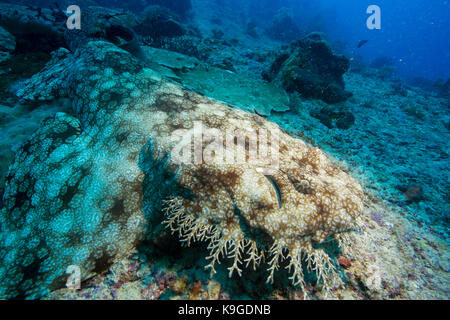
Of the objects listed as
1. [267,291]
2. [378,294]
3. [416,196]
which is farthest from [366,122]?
[267,291]

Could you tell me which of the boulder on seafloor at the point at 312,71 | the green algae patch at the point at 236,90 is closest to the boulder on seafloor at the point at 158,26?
the green algae patch at the point at 236,90

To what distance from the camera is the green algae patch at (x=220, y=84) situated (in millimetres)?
6246

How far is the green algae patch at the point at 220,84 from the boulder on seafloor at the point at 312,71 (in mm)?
1087

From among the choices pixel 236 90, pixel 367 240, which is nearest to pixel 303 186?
pixel 367 240

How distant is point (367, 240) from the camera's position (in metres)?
3.11

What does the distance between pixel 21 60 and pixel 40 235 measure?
6.94 m

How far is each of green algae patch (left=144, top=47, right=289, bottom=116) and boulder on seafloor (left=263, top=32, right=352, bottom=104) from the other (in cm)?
109

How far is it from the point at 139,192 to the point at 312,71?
8.99 m

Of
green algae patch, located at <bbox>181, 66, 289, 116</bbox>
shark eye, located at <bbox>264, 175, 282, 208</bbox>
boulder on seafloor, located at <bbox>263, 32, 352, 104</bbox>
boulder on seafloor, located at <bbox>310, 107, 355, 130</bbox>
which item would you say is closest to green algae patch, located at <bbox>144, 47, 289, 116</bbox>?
green algae patch, located at <bbox>181, 66, 289, 116</bbox>

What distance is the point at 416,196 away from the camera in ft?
13.3

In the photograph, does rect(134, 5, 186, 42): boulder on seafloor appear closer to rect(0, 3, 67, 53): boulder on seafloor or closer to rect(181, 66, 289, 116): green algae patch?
rect(0, 3, 67, 53): boulder on seafloor

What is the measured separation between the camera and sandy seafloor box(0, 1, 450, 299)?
96.0 inches

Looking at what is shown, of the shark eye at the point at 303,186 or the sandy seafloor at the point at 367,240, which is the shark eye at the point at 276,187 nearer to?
the shark eye at the point at 303,186

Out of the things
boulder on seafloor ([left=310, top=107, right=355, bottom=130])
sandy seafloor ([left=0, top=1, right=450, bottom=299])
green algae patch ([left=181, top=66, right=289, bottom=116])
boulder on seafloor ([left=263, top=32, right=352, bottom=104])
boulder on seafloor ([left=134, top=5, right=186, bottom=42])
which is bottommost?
sandy seafloor ([left=0, top=1, right=450, bottom=299])
